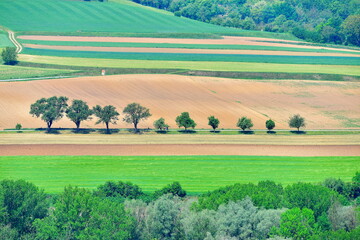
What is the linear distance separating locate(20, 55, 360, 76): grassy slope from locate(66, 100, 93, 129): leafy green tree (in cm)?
4564

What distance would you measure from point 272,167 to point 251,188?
17982mm

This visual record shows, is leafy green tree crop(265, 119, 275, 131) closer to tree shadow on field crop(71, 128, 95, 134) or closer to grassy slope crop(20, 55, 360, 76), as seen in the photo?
tree shadow on field crop(71, 128, 95, 134)

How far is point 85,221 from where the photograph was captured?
57.2 metres

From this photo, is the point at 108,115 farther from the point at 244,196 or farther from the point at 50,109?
the point at 244,196

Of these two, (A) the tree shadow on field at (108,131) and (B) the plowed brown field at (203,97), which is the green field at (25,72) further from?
(A) the tree shadow on field at (108,131)

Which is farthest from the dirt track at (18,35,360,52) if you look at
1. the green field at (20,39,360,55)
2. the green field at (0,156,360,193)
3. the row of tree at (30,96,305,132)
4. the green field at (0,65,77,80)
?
the green field at (0,156,360,193)

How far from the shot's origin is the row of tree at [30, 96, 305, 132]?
97188 millimetres

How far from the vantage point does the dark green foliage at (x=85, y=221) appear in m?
55.4

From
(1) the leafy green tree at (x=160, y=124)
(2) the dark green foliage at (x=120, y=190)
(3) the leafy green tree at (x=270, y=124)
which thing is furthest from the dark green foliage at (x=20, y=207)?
(3) the leafy green tree at (x=270, y=124)

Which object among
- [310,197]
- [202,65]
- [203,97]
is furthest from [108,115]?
[202,65]

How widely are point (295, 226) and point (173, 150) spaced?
3505 centimetres

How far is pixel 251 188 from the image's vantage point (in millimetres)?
64250

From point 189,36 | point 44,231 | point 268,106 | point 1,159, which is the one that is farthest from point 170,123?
point 189,36

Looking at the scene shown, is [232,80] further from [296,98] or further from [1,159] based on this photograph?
[1,159]
